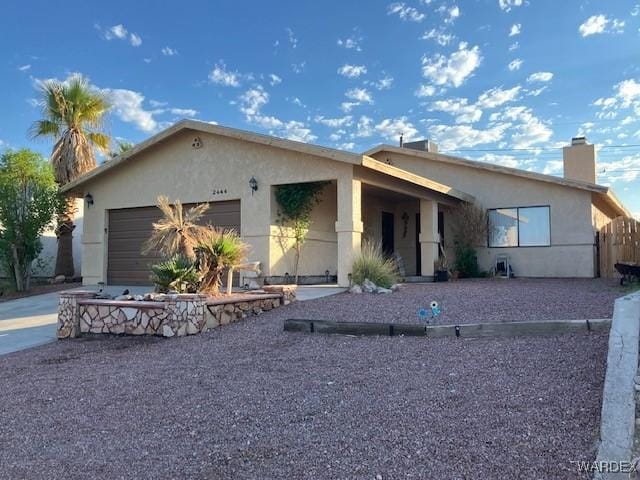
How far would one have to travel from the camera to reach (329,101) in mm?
18172

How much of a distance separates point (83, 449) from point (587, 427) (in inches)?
135

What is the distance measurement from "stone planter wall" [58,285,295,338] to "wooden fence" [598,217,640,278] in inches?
439

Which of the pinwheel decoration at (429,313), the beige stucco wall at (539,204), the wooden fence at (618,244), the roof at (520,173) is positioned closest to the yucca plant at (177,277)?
the pinwheel decoration at (429,313)

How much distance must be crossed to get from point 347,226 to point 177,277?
167 inches

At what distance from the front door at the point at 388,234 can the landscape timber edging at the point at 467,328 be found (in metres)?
11.2

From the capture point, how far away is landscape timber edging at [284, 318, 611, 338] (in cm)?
543

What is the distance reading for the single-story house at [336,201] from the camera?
12.0m

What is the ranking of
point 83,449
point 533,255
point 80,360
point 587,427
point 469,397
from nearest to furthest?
point 587,427, point 83,449, point 469,397, point 80,360, point 533,255

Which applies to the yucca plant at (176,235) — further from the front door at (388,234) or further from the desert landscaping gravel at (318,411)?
the front door at (388,234)

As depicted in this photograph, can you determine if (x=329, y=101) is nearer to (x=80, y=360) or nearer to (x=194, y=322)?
(x=194, y=322)

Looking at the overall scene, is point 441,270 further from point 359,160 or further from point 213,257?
point 213,257

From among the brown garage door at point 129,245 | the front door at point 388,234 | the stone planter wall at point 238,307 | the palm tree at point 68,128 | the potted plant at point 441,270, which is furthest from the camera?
the front door at point 388,234

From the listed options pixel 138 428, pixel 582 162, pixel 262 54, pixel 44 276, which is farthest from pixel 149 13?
pixel 582 162

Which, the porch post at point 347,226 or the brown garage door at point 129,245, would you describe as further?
the brown garage door at point 129,245
